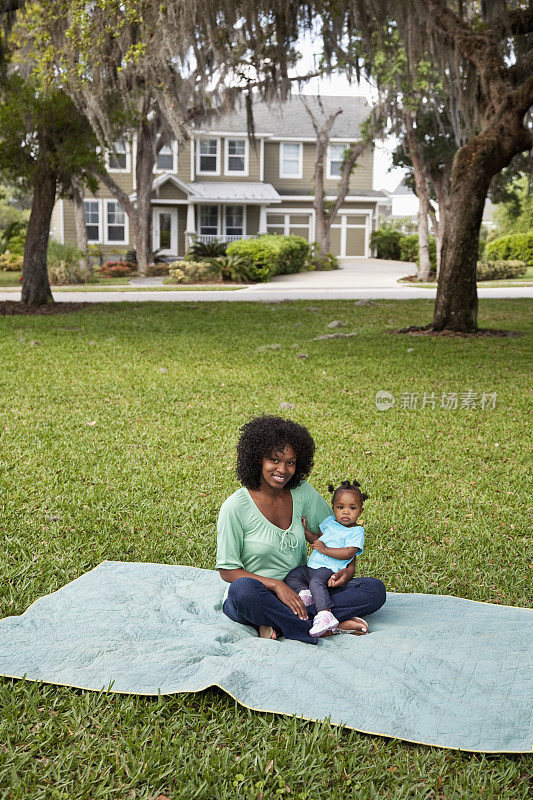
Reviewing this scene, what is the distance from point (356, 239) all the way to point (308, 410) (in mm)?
31882

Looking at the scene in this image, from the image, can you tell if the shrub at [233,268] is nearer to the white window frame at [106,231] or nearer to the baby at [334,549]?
A: the white window frame at [106,231]

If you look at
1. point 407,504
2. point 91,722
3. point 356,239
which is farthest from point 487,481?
point 356,239

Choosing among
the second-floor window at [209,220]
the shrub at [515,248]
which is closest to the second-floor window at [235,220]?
the second-floor window at [209,220]

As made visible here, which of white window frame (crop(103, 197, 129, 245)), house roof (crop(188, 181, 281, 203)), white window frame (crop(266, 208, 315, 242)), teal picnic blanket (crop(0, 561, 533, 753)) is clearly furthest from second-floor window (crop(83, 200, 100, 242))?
teal picnic blanket (crop(0, 561, 533, 753))

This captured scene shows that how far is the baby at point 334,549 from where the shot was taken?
3.14m

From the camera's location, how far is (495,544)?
13.8ft

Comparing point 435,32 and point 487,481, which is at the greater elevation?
point 435,32

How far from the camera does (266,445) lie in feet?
10.5

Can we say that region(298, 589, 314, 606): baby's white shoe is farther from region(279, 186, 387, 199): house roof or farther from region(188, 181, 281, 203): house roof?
region(279, 186, 387, 199): house roof

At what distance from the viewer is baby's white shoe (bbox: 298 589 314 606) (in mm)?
3211

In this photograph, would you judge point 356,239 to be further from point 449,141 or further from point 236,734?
point 236,734

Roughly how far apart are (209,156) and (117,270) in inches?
368

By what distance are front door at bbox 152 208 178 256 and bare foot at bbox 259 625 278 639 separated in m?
31.1

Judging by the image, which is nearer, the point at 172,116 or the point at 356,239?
the point at 172,116
